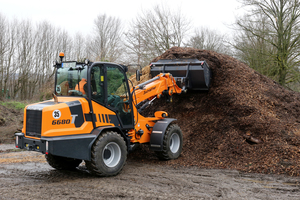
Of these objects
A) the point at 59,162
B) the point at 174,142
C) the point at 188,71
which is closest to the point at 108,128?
the point at 59,162

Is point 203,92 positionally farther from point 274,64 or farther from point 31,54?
point 31,54

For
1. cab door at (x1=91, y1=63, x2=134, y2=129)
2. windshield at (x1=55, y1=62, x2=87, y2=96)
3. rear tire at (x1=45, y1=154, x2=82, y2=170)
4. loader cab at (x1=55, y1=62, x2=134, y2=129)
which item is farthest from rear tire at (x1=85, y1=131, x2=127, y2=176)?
rear tire at (x1=45, y1=154, x2=82, y2=170)

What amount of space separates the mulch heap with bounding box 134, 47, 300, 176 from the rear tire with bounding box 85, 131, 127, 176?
1.85 meters

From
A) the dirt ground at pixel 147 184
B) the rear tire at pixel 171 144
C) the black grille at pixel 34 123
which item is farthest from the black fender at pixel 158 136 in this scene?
the black grille at pixel 34 123

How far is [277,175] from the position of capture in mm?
6094

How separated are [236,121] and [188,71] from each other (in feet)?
7.06

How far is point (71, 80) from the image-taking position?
19.6 ft

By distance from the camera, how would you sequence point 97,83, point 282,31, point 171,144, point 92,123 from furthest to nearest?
point 282,31, point 171,144, point 97,83, point 92,123

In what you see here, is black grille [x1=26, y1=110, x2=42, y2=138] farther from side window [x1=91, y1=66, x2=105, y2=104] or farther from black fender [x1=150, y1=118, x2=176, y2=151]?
black fender [x1=150, y1=118, x2=176, y2=151]

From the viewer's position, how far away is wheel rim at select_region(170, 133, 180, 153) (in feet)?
25.2

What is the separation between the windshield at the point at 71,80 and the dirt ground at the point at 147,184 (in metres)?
1.84

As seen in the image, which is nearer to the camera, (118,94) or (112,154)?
(112,154)

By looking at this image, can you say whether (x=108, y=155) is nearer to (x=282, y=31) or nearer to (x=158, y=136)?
(x=158, y=136)

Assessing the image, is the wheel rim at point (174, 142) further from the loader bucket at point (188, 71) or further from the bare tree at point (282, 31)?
the bare tree at point (282, 31)
